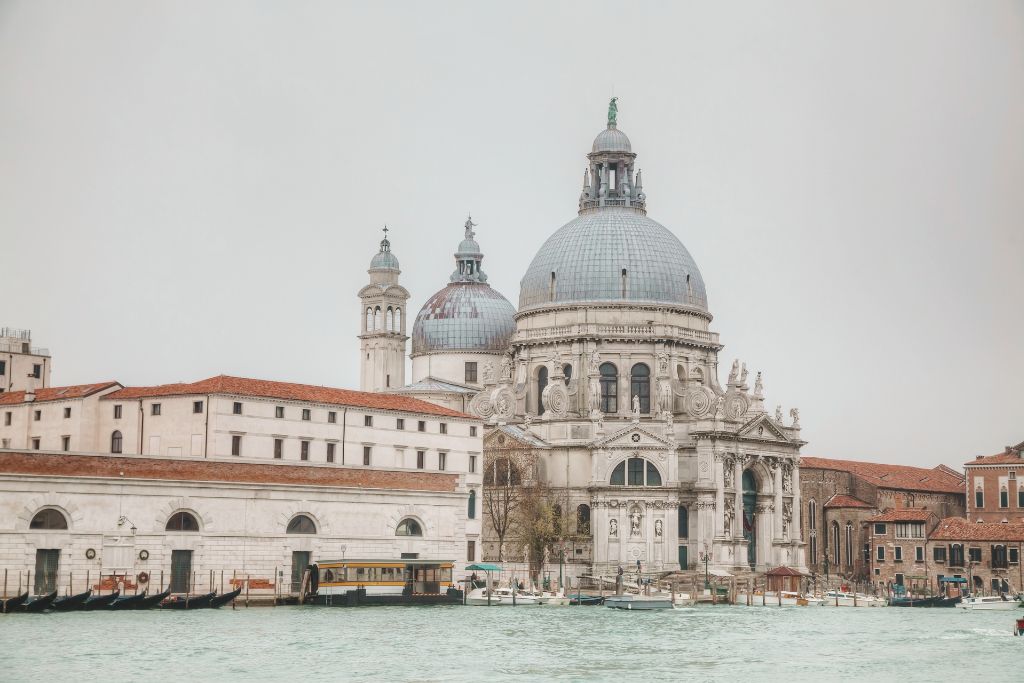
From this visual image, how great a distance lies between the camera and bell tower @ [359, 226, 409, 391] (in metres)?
95.9

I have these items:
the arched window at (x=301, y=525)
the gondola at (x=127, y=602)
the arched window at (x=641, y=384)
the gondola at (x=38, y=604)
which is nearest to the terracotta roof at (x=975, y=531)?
the arched window at (x=641, y=384)

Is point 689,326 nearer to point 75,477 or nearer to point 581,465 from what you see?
point 581,465

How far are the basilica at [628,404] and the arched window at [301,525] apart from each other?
21.0m

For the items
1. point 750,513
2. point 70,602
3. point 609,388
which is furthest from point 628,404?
point 70,602

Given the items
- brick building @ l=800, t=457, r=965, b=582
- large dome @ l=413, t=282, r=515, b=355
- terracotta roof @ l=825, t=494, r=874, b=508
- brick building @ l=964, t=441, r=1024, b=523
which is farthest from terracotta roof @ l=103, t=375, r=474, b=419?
brick building @ l=964, t=441, r=1024, b=523

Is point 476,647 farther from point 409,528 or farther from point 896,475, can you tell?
point 896,475

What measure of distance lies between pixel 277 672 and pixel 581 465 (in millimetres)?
42212

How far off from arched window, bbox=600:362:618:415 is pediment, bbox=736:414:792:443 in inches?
248

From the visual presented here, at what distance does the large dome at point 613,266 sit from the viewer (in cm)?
8662

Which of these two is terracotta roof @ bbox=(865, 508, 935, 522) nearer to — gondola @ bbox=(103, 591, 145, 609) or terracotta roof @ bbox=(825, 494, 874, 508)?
terracotta roof @ bbox=(825, 494, 874, 508)

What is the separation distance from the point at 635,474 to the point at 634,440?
5.07 ft

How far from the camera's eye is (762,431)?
85312mm

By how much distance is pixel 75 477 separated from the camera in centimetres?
5434

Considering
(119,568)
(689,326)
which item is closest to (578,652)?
(119,568)
